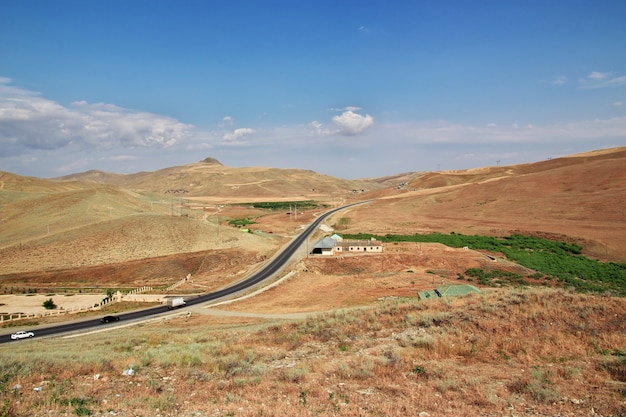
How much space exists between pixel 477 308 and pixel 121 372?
16421 mm

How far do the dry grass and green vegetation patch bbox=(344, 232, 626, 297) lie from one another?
84.2ft

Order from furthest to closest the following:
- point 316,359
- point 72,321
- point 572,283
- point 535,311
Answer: point 572,283 → point 72,321 → point 535,311 → point 316,359

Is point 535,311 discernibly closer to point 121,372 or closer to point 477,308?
point 477,308

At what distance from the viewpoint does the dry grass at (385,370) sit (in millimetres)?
10883

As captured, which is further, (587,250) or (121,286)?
(587,250)

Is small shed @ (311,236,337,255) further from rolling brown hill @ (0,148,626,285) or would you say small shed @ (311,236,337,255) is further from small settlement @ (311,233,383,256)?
rolling brown hill @ (0,148,626,285)

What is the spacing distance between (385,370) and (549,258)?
62.0m

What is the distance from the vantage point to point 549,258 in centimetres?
6425

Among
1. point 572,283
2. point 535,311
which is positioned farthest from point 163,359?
point 572,283

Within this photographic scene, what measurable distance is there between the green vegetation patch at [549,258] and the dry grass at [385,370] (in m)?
25.7

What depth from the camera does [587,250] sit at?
226 feet

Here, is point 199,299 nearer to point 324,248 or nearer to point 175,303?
point 175,303

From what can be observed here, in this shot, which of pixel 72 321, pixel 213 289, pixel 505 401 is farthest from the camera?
pixel 213 289

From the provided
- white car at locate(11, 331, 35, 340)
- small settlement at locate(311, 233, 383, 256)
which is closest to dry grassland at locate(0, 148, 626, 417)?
white car at locate(11, 331, 35, 340)
